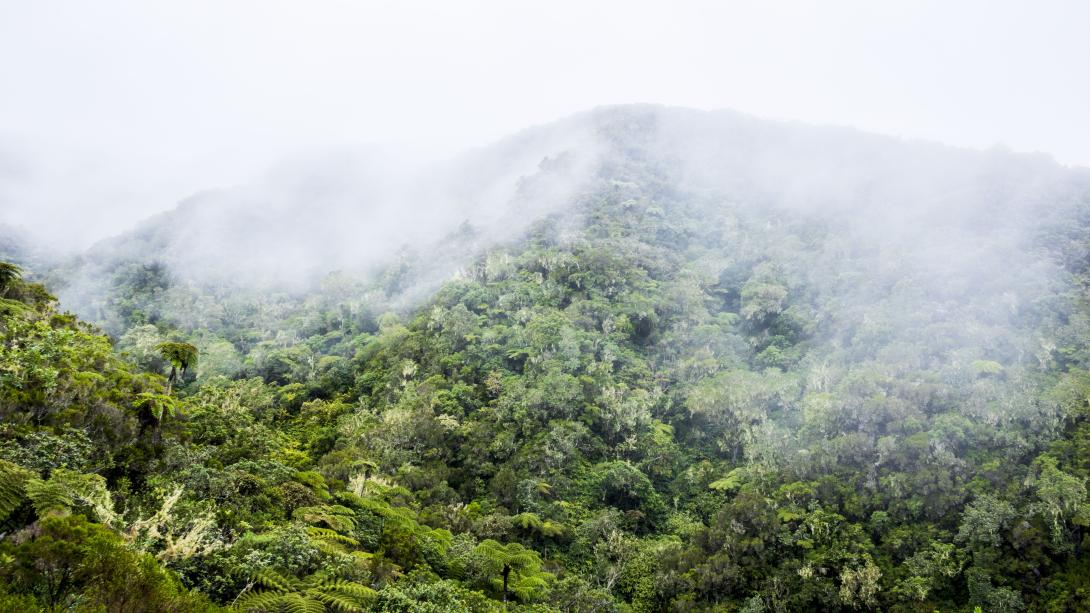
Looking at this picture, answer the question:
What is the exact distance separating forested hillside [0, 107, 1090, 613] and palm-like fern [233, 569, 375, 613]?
7cm

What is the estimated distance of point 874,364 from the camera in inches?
1702

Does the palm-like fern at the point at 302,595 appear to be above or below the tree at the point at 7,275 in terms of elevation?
below

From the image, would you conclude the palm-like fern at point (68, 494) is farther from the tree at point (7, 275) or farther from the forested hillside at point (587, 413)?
the tree at point (7, 275)

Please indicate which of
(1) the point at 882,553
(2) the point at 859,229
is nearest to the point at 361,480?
(1) the point at 882,553

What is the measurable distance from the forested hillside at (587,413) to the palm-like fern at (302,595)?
0.22ft

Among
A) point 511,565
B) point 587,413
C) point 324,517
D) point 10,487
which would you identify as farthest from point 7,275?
point 587,413

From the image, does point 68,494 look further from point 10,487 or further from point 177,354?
point 177,354

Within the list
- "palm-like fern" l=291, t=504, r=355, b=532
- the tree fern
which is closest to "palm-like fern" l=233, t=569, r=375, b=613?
the tree fern

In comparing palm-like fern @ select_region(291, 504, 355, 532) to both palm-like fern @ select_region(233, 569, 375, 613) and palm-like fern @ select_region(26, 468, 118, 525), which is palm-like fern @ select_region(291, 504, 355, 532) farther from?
palm-like fern @ select_region(26, 468, 118, 525)

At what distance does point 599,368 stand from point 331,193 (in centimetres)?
11014

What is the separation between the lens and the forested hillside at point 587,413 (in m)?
12.0

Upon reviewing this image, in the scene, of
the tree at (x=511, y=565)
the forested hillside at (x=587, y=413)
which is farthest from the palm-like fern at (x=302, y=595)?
the tree at (x=511, y=565)

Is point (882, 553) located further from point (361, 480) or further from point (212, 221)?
point (212, 221)

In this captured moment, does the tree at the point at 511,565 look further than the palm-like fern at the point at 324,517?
Yes
